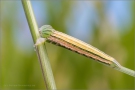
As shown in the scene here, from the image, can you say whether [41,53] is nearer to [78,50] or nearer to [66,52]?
[78,50]

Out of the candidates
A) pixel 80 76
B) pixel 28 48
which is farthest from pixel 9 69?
pixel 80 76

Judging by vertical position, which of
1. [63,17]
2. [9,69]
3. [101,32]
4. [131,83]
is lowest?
[131,83]

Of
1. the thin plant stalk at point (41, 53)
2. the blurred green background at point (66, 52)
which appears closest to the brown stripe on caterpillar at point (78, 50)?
the thin plant stalk at point (41, 53)

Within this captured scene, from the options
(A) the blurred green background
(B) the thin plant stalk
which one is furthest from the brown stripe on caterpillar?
(A) the blurred green background

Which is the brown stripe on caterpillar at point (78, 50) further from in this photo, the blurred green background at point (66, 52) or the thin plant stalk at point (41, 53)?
the blurred green background at point (66, 52)

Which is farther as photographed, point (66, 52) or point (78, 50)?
point (66, 52)

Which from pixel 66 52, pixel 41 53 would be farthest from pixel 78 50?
pixel 66 52

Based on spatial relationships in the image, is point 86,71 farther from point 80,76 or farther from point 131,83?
point 131,83

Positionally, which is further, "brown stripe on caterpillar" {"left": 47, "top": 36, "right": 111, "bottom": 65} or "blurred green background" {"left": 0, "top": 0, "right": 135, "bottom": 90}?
"blurred green background" {"left": 0, "top": 0, "right": 135, "bottom": 90}

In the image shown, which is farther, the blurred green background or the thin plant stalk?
the blurred green background

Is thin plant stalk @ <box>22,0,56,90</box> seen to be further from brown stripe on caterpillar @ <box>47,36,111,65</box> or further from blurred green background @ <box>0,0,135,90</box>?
blurred green background @ <box>0,0,135,90</box>

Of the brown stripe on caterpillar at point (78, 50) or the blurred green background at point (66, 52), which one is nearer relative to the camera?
the brown stripe on caterpillar at point (78, 50)
